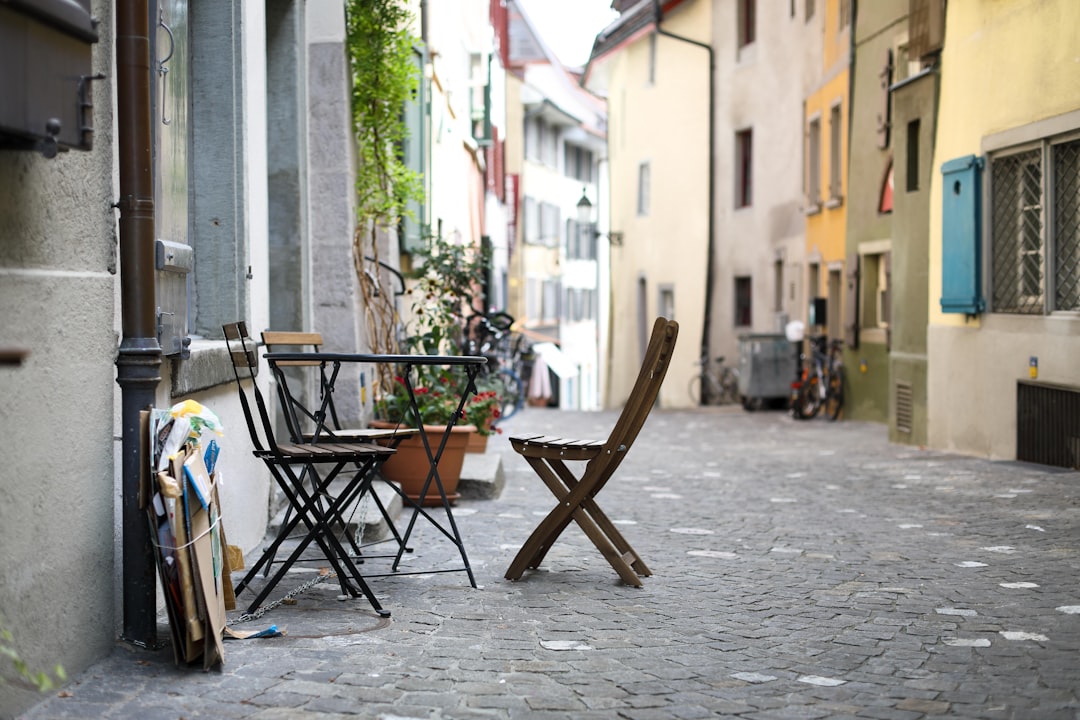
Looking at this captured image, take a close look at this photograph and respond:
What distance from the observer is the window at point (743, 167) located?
85.7 ft

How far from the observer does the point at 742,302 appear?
86.3 feet

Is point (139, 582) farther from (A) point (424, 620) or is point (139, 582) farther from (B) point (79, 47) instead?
(B) point (79, 47)

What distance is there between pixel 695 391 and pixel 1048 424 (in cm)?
1661

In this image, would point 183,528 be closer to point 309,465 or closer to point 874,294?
point 309,465

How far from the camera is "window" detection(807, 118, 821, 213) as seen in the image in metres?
21.6

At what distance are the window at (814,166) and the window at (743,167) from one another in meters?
4.00

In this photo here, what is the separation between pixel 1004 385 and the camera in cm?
1193

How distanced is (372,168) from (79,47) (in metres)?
5.80

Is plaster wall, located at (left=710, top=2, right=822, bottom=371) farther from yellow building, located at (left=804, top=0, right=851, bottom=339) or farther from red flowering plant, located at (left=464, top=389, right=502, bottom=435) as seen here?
red flowering plant, located at (left=464, top=389, right=502, bottom=435)

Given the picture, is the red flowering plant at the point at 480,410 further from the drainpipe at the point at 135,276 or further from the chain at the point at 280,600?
Answer: the drainpipe at the point at 135,276

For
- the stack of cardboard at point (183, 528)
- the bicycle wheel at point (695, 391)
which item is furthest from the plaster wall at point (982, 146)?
the bicycle wheel at point (695, 391)

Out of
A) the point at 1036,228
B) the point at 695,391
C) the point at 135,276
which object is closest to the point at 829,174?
the point at 695,391

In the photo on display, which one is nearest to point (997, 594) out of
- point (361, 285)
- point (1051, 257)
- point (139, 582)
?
point (139, 582)

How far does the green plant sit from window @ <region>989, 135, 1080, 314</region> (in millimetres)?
8914
